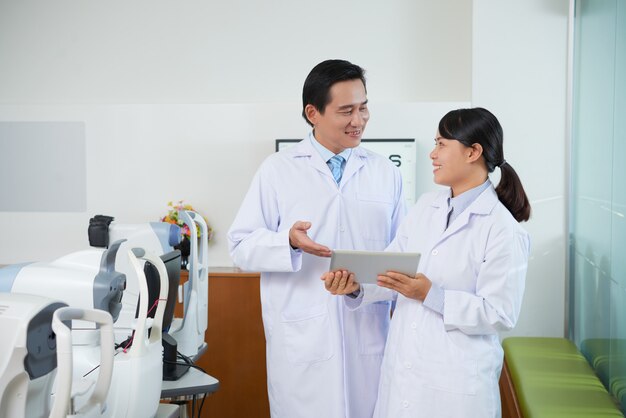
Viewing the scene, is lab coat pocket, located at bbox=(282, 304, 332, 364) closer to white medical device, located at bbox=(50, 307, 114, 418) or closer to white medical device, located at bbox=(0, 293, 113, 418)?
white medical device, located at bbox=(50, 307, 114, 418)

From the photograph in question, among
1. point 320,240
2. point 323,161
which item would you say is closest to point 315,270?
point 320,240

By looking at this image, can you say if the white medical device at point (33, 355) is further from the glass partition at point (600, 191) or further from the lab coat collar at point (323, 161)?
the glass partition at point (600, 191)

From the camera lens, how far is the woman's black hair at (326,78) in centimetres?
240

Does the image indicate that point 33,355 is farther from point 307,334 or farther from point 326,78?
point 326,78

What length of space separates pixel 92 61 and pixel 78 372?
3.59 meters

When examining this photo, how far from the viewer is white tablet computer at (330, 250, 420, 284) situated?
186 cm

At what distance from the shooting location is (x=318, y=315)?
2324 mm

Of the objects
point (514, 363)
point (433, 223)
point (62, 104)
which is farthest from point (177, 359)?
point (62, 104)

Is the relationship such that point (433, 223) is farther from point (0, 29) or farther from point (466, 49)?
point (0, 29)

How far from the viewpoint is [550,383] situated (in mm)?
3047

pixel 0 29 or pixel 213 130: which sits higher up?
pixel 0 29

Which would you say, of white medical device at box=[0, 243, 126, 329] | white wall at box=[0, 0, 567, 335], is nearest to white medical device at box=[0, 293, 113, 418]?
white medical device at box=[0, 243, 126, 329]

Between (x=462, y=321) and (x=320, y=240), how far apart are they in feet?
2.21

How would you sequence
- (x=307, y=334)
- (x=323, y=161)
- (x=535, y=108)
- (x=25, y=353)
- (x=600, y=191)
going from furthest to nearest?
(x=535, y=108), (x=600, y=191), (x=323, y=161), (x=307, y=334), (x=25, y=353)
